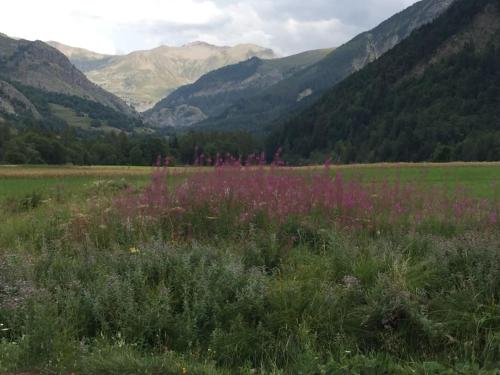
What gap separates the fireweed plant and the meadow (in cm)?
8

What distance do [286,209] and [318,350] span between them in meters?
4.20

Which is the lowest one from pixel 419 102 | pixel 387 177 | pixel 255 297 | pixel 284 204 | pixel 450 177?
pixel 255 297

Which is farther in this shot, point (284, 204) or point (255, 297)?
point (284, 204)

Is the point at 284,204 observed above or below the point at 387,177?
below

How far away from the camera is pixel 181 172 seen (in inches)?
473

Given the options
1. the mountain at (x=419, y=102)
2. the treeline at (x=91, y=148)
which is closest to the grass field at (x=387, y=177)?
the treeline at (x=91, y=148)

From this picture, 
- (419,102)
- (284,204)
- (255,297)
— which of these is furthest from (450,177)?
(419,102)

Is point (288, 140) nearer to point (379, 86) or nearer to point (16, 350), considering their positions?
point (379, 86)

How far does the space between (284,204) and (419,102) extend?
162m

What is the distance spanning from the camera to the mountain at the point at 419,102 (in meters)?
134

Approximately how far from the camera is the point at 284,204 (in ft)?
32.6

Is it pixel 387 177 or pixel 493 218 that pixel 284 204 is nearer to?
pixel 493 218

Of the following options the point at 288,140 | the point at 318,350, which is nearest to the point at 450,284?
the point at 318,350

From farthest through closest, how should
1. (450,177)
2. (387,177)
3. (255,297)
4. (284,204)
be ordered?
1. (450,177)
2. (387,177)
3. (284,204)
4. (255,297)
